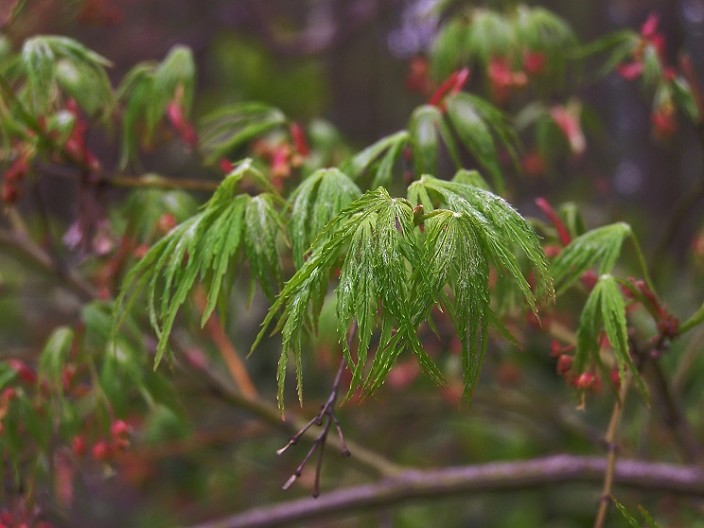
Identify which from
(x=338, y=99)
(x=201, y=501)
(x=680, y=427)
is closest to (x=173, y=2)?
(x=338, y=99)

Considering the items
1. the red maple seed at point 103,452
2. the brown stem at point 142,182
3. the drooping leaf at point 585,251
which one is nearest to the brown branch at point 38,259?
the brown stem at point 142,182

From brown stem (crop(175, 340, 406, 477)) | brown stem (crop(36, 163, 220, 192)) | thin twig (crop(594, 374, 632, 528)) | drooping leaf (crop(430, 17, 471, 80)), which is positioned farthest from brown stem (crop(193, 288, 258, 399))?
thin twig (crop(594, 374, 632, 528))

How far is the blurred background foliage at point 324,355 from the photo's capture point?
1.62 m

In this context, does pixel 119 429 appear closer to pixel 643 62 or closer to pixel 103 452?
pixel 103 452

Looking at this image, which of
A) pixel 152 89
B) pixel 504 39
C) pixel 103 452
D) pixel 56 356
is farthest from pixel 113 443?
pixel 504 39

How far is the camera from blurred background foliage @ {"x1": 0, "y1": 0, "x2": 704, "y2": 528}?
1.62 metres

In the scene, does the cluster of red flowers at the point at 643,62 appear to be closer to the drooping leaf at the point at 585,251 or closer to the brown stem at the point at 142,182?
the drooping leaf at the point at 585,251

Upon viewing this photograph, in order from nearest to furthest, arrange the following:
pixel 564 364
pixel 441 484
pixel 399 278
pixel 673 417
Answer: pixel 399 278
pixel 564 364
pixel 673 417
pixel 441 484

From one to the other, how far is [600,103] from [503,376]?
162 inches

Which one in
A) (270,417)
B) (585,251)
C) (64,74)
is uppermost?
(64,74)

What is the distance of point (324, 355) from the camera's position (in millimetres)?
1779

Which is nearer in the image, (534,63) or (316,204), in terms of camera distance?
(316,204)

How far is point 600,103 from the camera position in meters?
5.75

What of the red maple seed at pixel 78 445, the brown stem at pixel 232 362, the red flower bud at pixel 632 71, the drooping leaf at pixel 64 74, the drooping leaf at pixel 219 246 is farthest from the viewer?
the brown stem at pixel 232 362
